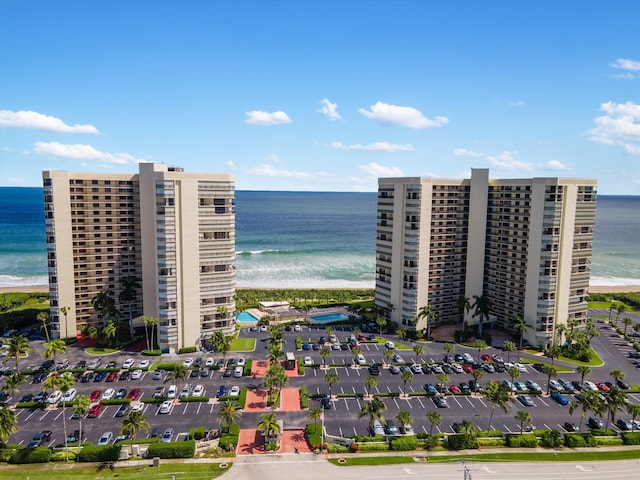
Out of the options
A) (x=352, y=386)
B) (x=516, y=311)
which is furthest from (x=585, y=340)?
(x=352, y=386)

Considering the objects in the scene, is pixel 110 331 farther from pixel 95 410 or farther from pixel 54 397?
pixel 95 410

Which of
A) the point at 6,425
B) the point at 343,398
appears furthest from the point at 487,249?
the point at 6,425

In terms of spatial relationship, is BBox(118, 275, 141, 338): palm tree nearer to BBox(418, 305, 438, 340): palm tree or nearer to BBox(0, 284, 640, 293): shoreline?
BBox(0, 284, 640, 293): shoreline

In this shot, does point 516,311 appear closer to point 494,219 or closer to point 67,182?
point 494,219

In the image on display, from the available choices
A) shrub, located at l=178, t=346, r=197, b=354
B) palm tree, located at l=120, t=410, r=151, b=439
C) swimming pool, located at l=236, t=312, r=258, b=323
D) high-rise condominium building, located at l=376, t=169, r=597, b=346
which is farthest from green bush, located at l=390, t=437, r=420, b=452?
swimming pool, located at l=236, t=312, r=258, b=323

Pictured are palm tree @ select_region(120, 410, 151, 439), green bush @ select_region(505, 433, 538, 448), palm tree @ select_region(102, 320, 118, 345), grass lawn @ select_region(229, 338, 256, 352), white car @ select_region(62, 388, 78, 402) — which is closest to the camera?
palm tree @ select_region(120, 410, 151, 439)

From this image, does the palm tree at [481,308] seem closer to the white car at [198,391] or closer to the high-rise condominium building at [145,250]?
the high-rise condominium building at [145,250]
